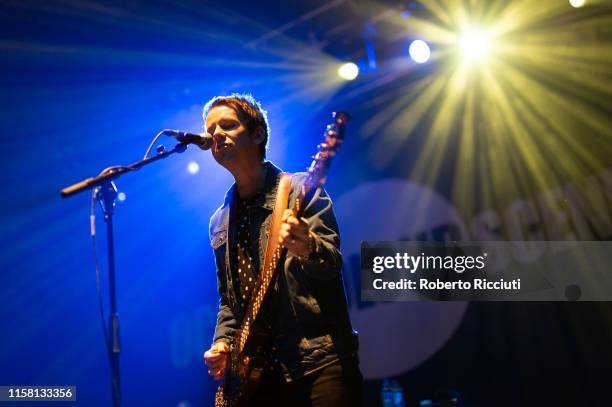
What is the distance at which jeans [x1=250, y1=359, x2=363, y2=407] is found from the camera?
2.20 m

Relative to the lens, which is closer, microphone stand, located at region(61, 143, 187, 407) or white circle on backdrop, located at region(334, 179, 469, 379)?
microphone stand, located at region(61, 143, 187, 407)

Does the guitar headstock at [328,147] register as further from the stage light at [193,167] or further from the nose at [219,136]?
the stage light at [193,167]

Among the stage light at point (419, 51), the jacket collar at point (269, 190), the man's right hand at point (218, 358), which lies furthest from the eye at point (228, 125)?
the stage light at point (419, 51)

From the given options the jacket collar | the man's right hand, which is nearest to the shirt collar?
the jacket collar

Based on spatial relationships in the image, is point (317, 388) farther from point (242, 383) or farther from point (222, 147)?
point (222, 147)

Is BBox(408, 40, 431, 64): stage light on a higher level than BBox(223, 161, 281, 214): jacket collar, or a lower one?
higher

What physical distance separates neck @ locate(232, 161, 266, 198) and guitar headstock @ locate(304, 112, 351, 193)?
0.55m

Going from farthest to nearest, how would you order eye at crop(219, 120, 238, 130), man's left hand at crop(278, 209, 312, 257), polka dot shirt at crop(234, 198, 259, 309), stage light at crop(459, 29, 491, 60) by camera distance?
stage light at crop(459, 29, 491, 60) → eye at crop(219, 120, 238, 130) → polka dot shirt at crop(234, 198, 259, 309) → man's left hand at crop(278, 209, 312, 257)

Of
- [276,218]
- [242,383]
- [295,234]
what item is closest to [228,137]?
[276,218]

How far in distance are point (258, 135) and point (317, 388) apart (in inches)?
46.4

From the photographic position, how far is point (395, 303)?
15.7ft

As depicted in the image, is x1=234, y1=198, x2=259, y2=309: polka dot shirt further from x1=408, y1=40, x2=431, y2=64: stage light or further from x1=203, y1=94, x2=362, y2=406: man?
x1=408, y1=40, x2=431, y2=64: stage light

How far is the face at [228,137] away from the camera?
8.57ft

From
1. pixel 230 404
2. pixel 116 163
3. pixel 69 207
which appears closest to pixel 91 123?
pixel 116 163
